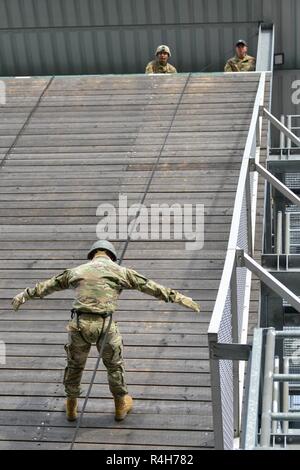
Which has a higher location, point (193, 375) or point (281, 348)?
point (193, 375)

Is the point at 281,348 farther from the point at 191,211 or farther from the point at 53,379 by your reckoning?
the point at 53,379

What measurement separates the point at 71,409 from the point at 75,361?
43cm

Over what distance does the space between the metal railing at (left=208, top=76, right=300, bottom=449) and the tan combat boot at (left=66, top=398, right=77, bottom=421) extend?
1.21 meters

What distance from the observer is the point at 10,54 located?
18828mm

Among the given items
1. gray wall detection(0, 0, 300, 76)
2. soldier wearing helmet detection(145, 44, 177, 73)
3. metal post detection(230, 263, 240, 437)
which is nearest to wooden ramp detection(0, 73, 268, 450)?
metal post detection(230, 263, 240, 437)

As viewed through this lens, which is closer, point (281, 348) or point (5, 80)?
point (281, 348)

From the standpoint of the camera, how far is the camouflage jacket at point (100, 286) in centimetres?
695

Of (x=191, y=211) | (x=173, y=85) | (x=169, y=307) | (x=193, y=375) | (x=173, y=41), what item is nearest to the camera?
(x=193, y=375)

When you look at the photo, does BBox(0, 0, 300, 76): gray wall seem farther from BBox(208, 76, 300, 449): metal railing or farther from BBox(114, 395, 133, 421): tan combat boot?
BBox(114, 395, 133, 421): tan combat boot

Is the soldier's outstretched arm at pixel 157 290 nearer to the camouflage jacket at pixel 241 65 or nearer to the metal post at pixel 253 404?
the metal post at pixel 253 404

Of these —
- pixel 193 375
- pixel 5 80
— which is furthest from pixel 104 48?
pixel 193 375

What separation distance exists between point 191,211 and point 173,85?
426 centimetres

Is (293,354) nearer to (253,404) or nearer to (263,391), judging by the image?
(263,391)

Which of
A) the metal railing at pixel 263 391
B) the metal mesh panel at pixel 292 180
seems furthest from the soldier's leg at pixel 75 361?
the metal mesh panel at pixel 292 180
